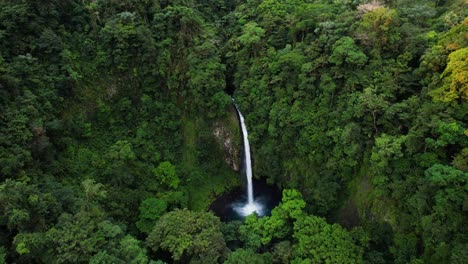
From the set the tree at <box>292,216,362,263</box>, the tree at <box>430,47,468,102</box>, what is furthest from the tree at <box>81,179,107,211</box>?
the tree at <box>430,47,468,102</box>

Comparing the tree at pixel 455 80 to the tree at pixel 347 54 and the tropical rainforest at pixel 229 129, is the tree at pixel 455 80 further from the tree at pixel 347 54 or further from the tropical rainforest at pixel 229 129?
the tree at pixel 347 54

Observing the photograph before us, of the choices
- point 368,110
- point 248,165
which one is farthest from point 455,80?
point 248,165

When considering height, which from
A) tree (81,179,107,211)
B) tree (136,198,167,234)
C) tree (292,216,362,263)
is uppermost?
tree (81,179,107,211)

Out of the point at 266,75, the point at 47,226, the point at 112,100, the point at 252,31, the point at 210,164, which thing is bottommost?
the point at 210,164

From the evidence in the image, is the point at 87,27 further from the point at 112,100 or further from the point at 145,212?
the point at 145,212

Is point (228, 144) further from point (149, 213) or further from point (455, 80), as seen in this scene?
point (455, 80)

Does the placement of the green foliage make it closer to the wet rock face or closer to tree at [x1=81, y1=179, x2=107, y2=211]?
tree at [x1=81, y1=179, x2=107, y2=211]

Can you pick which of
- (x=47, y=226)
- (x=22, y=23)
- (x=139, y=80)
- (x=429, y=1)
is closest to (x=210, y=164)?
(x=139, y=80)
